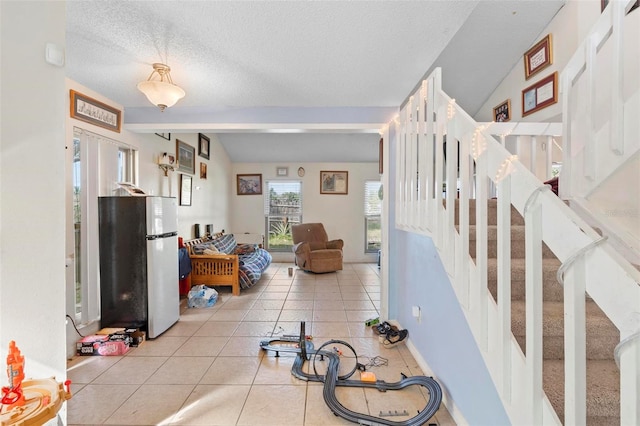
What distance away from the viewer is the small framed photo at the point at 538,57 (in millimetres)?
2895

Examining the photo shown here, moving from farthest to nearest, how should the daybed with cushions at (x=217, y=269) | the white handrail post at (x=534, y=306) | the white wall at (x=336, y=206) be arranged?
the white wall at (x=336, y=206) → the daybed with cushions at (x=217, y=269) → the white handrail post at (x=534, y=306)

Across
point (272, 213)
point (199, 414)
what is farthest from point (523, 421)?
point (272, 213)

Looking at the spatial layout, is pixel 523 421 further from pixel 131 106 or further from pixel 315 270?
pixel 315 270

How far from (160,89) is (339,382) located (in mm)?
2533

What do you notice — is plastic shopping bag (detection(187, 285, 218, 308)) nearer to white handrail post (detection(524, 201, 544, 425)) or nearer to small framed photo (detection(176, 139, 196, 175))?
small framed photo (detection(176, 139, 196, 175))

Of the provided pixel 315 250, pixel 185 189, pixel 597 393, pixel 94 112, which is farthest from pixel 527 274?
pixel 315 250

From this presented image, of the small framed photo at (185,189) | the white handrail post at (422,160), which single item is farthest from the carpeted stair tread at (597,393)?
the small framed photo at (185,189)

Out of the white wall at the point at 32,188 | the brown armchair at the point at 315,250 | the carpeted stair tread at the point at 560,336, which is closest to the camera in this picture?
the white wall at the point at 32,188

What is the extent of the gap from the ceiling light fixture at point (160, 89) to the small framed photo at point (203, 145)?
2.75m

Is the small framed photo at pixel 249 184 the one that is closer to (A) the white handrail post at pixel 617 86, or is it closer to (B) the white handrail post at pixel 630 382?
(A) the white handrail post at pixel 617 86

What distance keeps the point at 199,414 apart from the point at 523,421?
1743mm

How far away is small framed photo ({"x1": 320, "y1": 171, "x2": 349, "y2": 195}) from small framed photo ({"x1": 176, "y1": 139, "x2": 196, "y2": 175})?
2924 millimetres

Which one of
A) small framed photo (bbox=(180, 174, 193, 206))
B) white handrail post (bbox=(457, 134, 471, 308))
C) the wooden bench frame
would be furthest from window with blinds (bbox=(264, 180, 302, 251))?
white handrail post (bbox=(457, 134, 471, 308))

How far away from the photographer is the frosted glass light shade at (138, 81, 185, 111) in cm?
199
